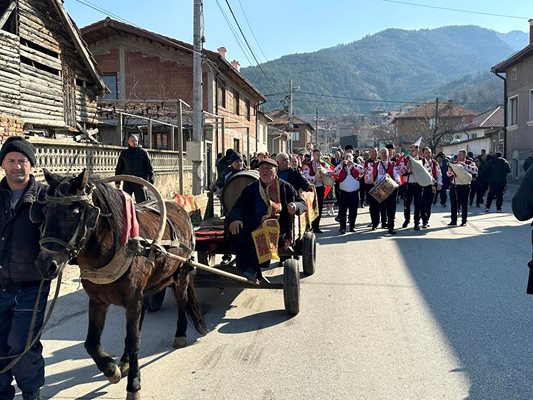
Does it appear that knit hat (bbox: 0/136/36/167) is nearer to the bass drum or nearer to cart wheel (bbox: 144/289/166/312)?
cart wheel (bbox: 144/289/166/312)

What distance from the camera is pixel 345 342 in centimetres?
496

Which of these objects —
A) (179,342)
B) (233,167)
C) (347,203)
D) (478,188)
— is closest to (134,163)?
A: (233,167)

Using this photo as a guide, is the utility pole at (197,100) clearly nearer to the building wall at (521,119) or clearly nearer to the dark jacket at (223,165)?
the dark jacket at (223,165)

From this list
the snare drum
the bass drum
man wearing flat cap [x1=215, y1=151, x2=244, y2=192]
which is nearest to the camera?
the bass drum

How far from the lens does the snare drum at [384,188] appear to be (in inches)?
452

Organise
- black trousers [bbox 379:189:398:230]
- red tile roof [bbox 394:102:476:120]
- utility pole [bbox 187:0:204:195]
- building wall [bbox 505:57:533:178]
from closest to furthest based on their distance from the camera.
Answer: black trousers [bbox 379:189:398:230] < utility pole [bbox 187:0:204:195] < building wall [bbox 505:57:533:178] < red tile roof [bbox 394:102:476:120]

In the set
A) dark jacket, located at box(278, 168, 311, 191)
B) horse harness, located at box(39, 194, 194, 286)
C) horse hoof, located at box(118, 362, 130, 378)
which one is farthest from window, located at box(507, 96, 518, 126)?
horse hoof, located at box(118, 362, 130, 378)

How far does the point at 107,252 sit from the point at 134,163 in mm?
6786

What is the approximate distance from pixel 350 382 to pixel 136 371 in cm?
168

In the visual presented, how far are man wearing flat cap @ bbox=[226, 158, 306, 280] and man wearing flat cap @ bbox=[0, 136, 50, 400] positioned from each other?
275cm

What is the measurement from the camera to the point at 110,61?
25047 millimetres

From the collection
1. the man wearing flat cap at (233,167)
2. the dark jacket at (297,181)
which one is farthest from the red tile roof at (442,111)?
the dark jacket at (297,181)

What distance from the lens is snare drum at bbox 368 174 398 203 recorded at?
452 inches

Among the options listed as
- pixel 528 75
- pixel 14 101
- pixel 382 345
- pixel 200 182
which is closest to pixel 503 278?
pixel 382 345
